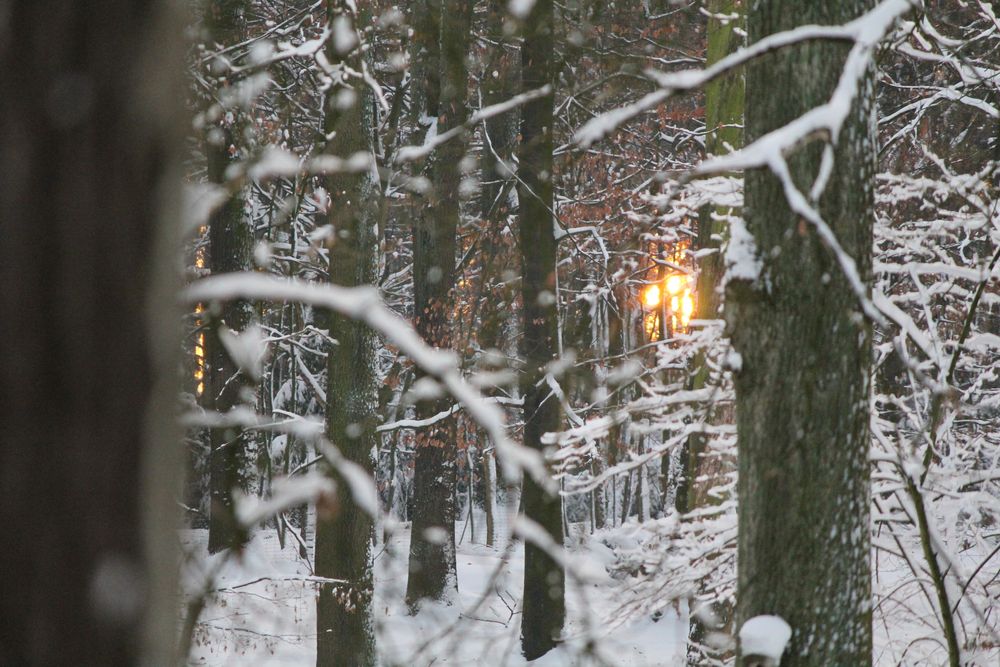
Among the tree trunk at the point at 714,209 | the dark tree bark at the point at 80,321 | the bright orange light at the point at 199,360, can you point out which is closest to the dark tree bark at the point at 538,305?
the tree trunk at the point at 714,209

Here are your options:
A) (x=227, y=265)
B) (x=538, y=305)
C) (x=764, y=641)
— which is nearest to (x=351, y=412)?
(x=538, y=305)

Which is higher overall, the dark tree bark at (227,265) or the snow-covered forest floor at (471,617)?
the dark tree bark at (227,265)

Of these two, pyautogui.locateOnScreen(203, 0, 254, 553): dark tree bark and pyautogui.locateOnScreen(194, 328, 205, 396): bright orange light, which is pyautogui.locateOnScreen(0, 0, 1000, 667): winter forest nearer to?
pyautogui.locateOnScreen(203, 0, 254, 553): dark tree bark

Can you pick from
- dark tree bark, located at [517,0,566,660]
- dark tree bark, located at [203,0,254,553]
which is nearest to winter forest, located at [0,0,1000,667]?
dark tree bark, located at [203,0,254,553]

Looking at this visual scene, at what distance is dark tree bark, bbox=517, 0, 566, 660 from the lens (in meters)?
Result: 10.3

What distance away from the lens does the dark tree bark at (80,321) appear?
822 mm

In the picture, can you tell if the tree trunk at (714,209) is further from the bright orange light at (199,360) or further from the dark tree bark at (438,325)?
the bright orange light at (199,360)

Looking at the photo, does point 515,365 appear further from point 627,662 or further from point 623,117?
point 623,117

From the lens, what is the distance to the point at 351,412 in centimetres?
858

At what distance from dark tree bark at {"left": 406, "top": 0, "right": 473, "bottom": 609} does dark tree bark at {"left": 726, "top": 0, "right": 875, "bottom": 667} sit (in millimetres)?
7968

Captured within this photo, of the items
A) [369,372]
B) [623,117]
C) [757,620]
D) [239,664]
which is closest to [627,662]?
[239,664]

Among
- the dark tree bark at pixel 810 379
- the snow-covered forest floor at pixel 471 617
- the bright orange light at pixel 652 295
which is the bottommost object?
the snow-covered forest floor at pixel 471 617

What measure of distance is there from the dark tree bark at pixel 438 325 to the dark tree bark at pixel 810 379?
7.97 metres

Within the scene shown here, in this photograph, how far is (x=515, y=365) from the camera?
11.4 m
